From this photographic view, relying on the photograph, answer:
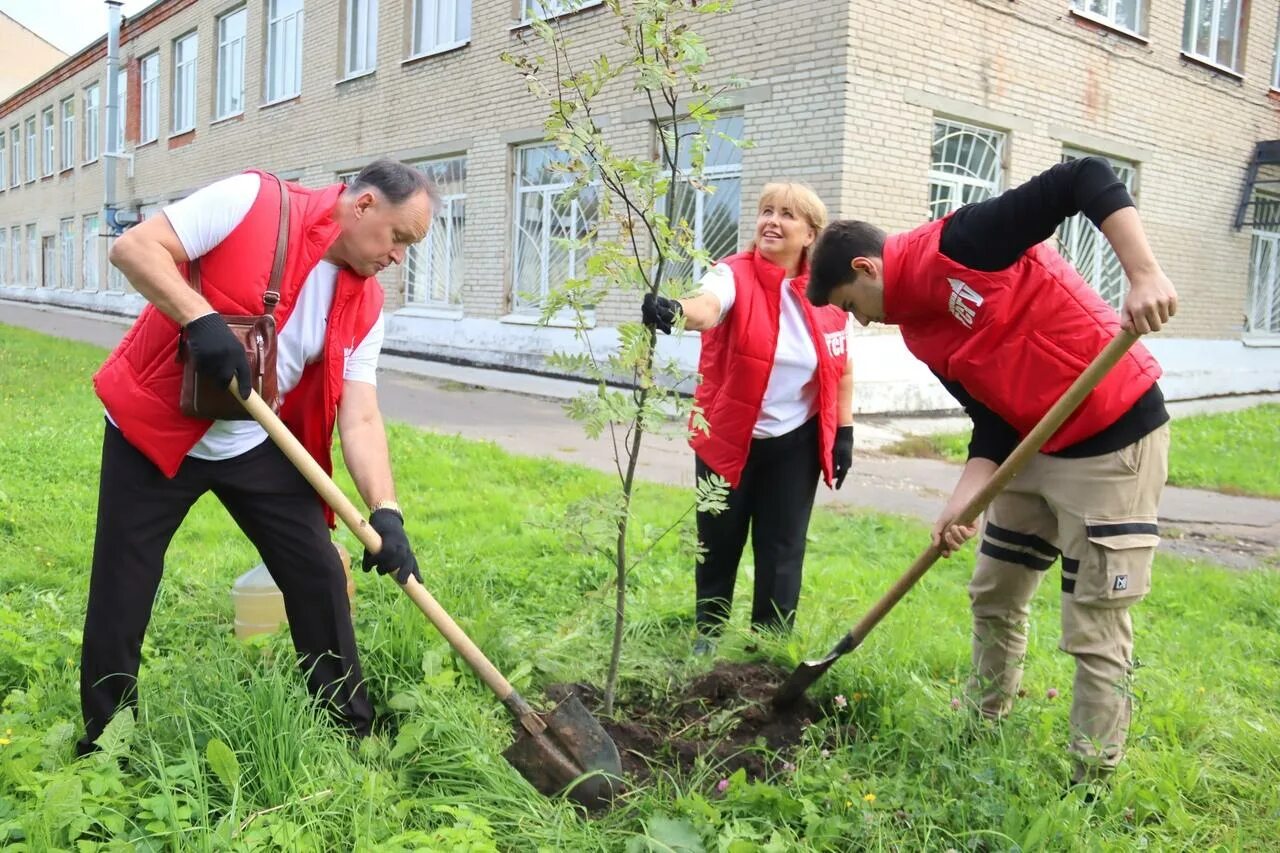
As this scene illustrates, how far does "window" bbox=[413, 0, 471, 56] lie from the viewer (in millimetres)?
13078

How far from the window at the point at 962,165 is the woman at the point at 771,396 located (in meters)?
6.49

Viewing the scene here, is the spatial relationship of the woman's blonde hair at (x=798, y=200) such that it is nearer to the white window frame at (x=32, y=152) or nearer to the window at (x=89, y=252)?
the window at (x=89, y=252)

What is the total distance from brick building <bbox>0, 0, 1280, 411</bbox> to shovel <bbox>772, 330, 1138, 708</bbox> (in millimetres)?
3693

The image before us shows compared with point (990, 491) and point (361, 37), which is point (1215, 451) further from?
point (361, 37)

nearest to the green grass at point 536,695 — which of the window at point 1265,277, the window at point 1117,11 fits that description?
the window at point 1117,11

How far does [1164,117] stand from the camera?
11.9 metres

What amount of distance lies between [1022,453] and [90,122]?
30.4m

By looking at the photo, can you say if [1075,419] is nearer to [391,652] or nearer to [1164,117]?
[391,652]

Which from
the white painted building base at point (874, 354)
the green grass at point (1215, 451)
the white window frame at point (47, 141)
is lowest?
the green grass at point (1215, 451)

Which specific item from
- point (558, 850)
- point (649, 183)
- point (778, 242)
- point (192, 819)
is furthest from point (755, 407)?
point (192, 819)

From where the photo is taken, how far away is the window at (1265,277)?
14047 mm

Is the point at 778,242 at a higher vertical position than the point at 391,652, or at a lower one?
higher

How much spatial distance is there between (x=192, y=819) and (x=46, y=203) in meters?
33.6

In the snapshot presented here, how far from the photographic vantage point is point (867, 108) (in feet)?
28.1
